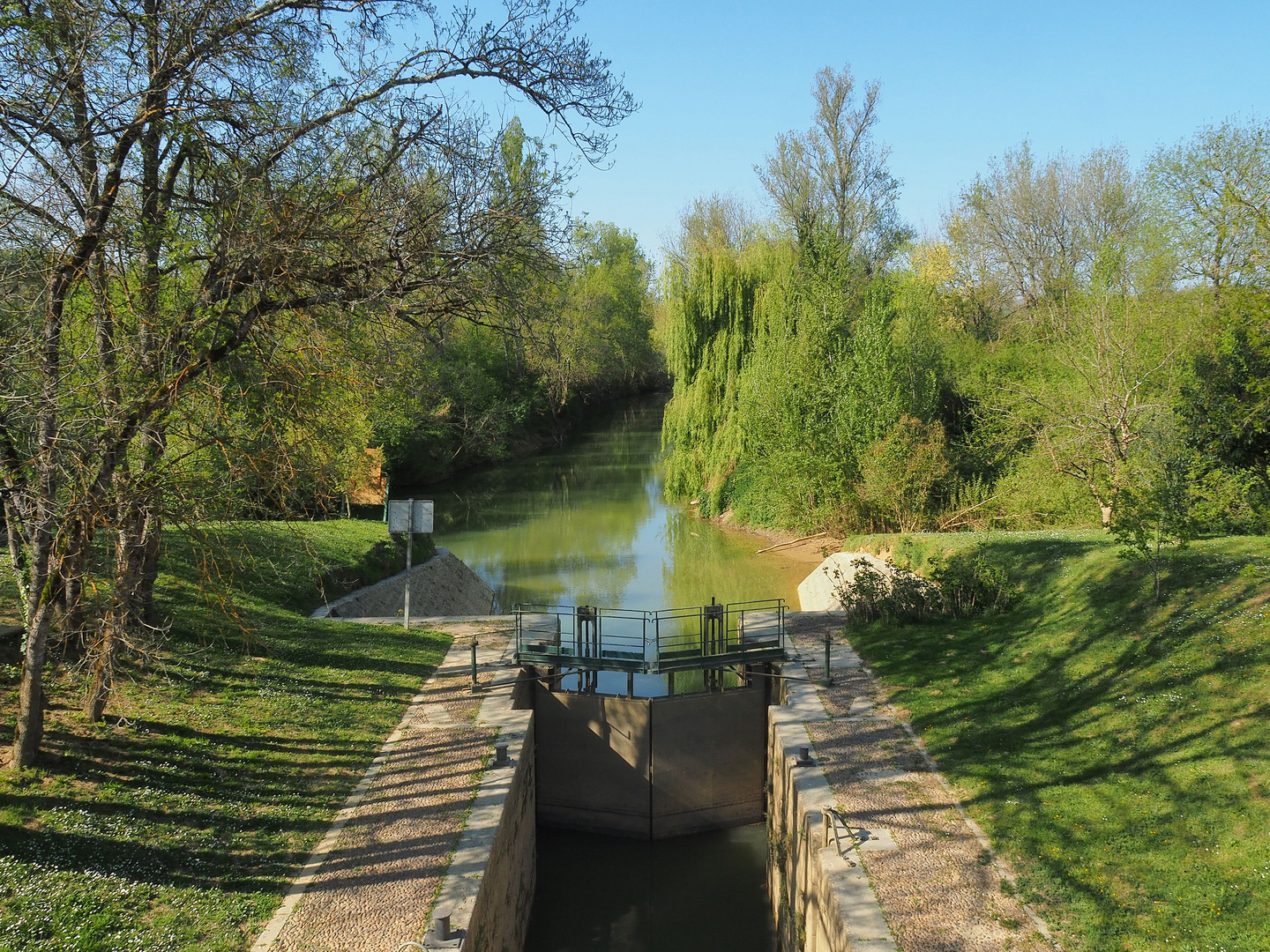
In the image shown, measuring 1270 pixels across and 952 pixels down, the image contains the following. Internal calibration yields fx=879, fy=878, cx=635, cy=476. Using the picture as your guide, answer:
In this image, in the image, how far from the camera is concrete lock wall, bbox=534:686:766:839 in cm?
1220

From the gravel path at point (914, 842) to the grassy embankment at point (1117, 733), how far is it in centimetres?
28

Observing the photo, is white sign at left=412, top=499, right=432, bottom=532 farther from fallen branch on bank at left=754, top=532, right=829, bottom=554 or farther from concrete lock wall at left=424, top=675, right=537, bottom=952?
fallen branch on bank at left=754, top=532, right=829, bottom=554

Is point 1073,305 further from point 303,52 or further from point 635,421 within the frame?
point 635,421

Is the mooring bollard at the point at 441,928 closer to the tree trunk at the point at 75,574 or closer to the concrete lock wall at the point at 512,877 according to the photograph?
the concrete lock wall at the point at 512,877

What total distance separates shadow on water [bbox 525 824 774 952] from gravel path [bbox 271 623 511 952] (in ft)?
7.59

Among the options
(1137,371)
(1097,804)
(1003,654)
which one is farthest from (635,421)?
(1097,804)

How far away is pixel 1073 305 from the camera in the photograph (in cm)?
2878

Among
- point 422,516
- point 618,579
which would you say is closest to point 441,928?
point 422,516

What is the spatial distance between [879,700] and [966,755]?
2.02 m

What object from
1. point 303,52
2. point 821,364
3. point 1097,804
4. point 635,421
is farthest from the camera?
point 635,421

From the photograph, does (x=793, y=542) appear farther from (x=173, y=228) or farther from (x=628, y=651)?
(x=173, y=228)

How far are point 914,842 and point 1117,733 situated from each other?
3.15 m

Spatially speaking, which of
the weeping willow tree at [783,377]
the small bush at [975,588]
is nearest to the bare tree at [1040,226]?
the weeping willow tree at [783,377]

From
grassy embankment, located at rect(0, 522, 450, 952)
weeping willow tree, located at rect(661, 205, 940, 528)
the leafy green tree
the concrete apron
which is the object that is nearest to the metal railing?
the concrete apron
